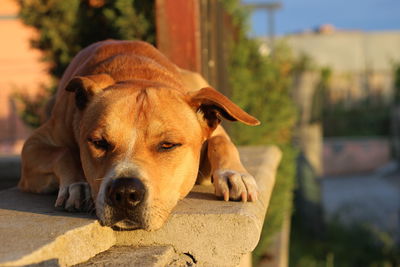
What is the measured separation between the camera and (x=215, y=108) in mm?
3150

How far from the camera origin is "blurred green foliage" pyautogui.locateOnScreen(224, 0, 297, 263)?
6.17m

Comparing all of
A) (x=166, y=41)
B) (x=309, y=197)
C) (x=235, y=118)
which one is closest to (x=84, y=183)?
(x=235, y=118)

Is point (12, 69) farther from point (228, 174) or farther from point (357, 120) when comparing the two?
point (228, 174)

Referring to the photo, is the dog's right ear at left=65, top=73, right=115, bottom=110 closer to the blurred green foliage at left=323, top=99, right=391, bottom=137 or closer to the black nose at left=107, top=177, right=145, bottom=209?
the black nose at left=107, top=177, right=145, bottom=209

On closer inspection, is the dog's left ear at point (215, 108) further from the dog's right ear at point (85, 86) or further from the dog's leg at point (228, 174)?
the dog's right ear at point (85, 86)

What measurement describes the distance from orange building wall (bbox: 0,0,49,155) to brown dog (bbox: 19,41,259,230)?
10903 millimetres

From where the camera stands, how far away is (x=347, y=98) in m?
21.0

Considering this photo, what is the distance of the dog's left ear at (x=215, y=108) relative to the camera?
2.99m

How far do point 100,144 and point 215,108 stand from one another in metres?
0.65

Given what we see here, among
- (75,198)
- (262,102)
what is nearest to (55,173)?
(75,198)

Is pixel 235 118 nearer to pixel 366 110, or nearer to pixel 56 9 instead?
pixel 56 9

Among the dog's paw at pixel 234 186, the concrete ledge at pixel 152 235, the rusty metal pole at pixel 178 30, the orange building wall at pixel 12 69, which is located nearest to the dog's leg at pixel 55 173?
the concrete ledge at pixel 152 235

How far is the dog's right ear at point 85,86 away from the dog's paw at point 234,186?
76cm

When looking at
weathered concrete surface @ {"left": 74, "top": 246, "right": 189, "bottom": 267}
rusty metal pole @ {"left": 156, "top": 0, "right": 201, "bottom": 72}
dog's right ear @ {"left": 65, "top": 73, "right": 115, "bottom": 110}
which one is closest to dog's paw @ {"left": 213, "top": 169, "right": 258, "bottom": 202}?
weathered concrete surface @ {"left": 74, "top": 246, "right": 189, "bottom": 267}
